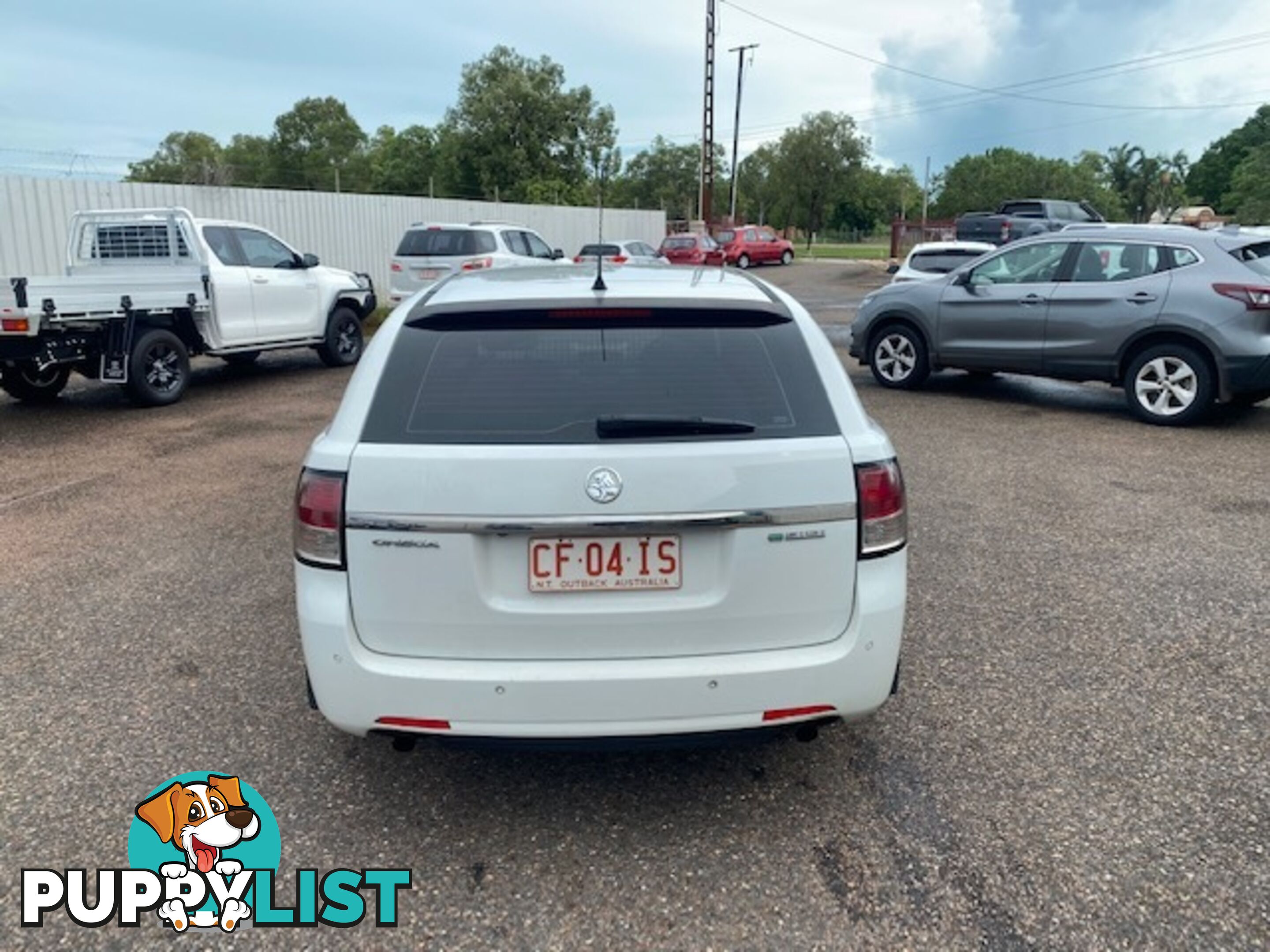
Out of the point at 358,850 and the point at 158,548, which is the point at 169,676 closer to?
the point at 358,850

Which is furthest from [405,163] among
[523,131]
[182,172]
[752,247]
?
[182,172]

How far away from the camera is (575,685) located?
2.49 meters

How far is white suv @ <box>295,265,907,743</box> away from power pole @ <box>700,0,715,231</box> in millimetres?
36075

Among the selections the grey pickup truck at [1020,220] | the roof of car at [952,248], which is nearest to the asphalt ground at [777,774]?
the roof of car at [952,248]

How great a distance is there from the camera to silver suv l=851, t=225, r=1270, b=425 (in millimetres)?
7992

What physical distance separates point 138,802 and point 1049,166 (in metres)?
68.1

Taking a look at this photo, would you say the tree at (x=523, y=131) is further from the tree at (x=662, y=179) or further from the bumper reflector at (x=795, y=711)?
the bumper reflector at (x=795, y=711)

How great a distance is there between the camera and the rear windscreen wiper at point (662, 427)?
99.5 inches

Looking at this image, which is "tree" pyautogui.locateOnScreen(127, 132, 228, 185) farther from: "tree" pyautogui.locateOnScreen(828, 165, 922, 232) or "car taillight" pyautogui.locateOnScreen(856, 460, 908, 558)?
"tree" pyautogui.locateOnScreen(828, 165, 922, 232)

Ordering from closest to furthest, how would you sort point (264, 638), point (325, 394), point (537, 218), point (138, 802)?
point (138, 802), point (264, 638), point (325, 394), point (537, 218)

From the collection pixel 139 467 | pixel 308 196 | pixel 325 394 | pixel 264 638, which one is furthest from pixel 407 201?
pixel 264 638

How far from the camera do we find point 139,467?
7.18 metres

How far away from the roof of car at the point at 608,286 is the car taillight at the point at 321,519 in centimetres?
66

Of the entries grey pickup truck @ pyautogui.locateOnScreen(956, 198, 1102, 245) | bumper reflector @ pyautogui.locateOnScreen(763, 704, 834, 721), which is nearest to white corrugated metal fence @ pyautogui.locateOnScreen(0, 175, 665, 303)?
grey pickup truck @ pyautogui.locateOnScreen(956, 198, 1102, 245)
